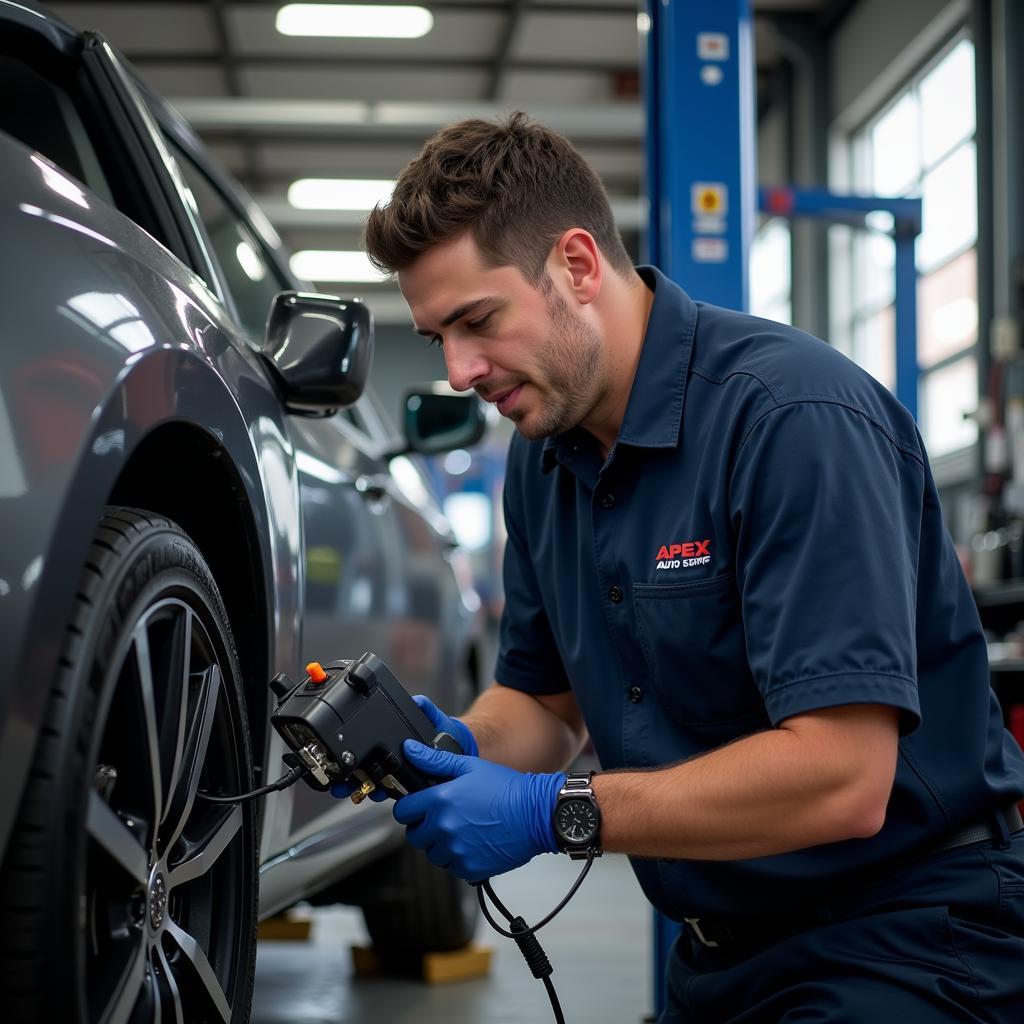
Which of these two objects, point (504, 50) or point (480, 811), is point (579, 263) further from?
point (504, 50)

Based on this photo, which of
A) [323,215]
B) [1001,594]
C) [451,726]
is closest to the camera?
[451,726]

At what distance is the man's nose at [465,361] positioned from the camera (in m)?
1.68

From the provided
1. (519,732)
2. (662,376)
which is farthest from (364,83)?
(662,376)

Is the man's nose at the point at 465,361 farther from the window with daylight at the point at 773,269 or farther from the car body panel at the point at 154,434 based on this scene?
the window with daylight at the point at 773,269

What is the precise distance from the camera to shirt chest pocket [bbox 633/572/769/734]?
1629 millimetres

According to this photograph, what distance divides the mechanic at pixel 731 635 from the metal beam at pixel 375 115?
Answer: 28.9 feet

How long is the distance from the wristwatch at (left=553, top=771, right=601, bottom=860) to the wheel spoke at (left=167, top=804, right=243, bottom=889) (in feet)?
1.13

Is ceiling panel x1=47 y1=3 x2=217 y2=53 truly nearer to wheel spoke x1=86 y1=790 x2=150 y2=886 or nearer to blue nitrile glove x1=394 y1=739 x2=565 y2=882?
blue nitrile glove x1=394 y1=739 x2=565 y2=882

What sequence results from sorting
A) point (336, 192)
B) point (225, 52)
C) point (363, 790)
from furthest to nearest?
point (336, 192) → point (225, 52) → point (363, 790)

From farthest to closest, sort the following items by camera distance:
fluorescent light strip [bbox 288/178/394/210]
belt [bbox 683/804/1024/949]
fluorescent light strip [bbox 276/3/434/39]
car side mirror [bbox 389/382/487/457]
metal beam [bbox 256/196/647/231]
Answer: fluorescent light strip [bbox 288/178/394/210]
metal beam [bbox 256/196/647/231]
fluorescent light strip [bbox 276/3/434/39]
car side mirror [bbox 389/382/487/457]
belt [bbox 683/804/1024/949]

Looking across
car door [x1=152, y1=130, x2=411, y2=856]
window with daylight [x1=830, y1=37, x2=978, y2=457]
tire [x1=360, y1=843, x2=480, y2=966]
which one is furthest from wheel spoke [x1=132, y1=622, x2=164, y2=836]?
window with daylight [x1=830, y1=37, x2=978, y2=457]

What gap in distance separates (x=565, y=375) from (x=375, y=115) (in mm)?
9072

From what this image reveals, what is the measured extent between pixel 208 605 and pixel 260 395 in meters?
0.47

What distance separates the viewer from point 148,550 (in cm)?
122
